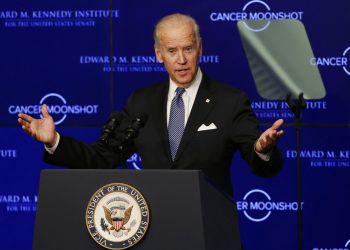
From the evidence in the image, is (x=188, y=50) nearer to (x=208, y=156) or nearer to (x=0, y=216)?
(x=208, y=156)

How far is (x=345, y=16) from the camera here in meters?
5.18

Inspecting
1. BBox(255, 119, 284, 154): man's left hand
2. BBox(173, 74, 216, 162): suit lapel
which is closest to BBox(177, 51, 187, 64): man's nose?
BBox(173, 74, 216, 162): suit lapel

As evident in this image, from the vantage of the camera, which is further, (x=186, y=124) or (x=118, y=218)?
(x=186, y=124)

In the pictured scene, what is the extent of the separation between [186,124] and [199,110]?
0.09 metres

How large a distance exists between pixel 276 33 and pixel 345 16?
0.46m

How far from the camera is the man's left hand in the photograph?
109 inches

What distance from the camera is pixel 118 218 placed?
7.87 feet

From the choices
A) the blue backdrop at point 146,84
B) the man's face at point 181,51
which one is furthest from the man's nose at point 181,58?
the blue backdrop at point 146,84

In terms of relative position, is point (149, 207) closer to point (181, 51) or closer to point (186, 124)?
point (186, 124)

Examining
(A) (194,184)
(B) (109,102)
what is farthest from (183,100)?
(B) (109,102)

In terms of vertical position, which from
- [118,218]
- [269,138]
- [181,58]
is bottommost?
[118,218]

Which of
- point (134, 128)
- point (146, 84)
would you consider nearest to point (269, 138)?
point (134, 128)

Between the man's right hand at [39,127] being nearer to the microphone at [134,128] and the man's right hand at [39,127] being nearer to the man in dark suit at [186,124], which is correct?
the man in dark suit at [186,124]

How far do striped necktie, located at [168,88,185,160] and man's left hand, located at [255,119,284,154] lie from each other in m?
0.49
